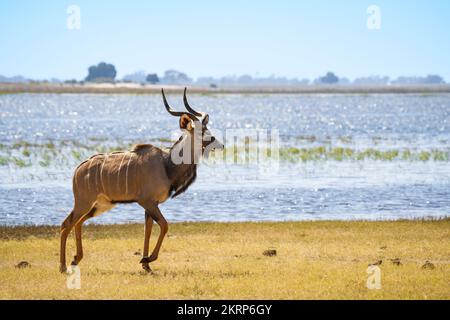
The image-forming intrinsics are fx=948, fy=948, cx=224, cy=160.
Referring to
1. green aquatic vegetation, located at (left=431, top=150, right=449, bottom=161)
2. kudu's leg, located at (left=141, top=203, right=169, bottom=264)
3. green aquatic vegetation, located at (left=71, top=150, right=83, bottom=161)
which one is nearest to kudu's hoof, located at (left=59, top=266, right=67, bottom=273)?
kudu's leg, located at (left=141, top=203, right=169, bottom=264)

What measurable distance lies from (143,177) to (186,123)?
3.61 ft

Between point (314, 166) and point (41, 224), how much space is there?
17.9m

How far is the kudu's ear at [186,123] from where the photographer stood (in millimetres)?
15039

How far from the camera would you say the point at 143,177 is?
49.5 feet

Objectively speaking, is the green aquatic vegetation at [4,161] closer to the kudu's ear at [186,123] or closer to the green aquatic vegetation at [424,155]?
the green aquatic vegetation at [424,155]

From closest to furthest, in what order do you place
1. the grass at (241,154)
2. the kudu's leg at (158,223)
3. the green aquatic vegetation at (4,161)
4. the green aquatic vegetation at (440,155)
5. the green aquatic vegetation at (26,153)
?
the kudu's leg at (158,223), the green aquatic vegetation at (4,161), the grass at (241,154), the green aquatic vegetation at (440,155), the green aquatic vegetation at (26,153)

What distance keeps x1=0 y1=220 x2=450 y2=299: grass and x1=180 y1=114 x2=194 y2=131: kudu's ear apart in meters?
2.24

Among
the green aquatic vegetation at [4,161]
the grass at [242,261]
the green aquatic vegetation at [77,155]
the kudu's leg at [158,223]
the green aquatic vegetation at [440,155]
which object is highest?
the kudu's leg at [158,223]

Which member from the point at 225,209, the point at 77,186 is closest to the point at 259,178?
the point at 225,209

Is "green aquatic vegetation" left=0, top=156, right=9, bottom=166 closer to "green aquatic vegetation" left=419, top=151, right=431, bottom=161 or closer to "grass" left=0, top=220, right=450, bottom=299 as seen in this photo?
"green aquatic vegetation" left=419, top=151, right=431, bottom=161

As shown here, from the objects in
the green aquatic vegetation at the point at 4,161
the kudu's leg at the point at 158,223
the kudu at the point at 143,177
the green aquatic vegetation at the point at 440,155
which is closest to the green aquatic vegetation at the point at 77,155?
the green aquatic vegetation at the point at 4,161

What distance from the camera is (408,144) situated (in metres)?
53.4

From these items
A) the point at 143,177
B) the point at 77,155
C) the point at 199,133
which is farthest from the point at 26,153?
the point at 199,133
